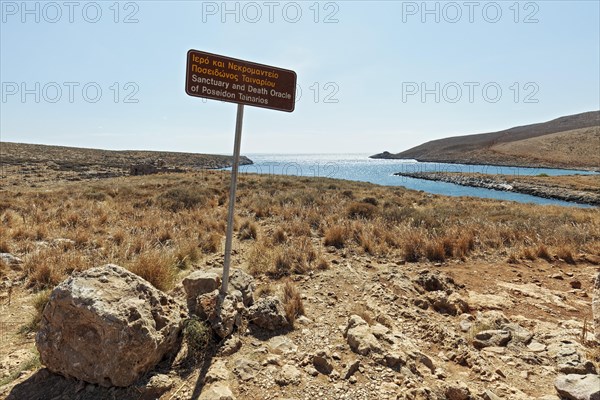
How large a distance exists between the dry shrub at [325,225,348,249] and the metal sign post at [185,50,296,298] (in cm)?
456

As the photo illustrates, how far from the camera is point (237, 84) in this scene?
3807 millimetres

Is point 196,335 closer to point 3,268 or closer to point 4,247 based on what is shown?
point 3,268

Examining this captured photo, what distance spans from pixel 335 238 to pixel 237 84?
216 inches

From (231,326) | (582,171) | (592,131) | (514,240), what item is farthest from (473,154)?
(231,326)

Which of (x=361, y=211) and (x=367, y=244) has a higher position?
(x=361, y=211)

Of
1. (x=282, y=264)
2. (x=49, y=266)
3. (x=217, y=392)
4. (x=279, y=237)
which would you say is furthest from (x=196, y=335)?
(x=279, y=237)

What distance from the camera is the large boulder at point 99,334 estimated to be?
284 centimetres

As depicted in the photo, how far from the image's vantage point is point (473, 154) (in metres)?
126

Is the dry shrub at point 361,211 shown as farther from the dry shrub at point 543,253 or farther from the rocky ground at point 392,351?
the rocky ground at point 392,351

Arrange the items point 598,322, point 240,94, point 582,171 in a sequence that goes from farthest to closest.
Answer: point 582,171
point 240,94
point 598,322

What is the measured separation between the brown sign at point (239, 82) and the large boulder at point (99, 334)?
2324 millimetres

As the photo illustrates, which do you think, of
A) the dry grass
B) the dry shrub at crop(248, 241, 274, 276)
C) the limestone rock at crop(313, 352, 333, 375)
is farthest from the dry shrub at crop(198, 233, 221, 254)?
the limestone rock at crop(313, 352, 333, 375)

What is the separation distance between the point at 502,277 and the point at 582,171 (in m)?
86.2

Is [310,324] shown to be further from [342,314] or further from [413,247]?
[413,247]
